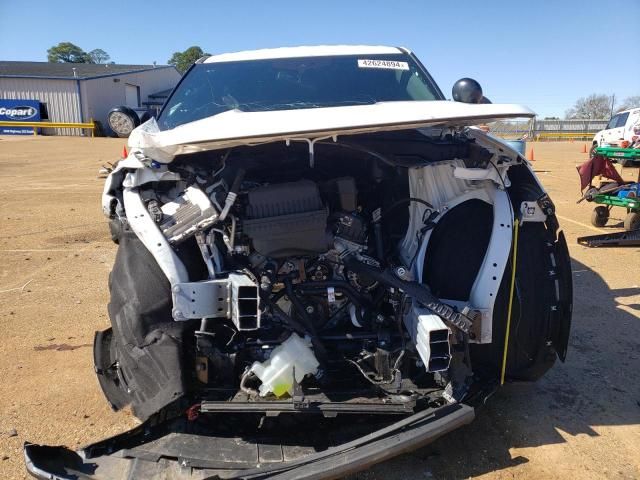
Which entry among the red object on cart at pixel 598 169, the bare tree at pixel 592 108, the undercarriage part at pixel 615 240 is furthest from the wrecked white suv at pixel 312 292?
the bare tree at pixel 592 108

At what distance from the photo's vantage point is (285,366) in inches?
96.1

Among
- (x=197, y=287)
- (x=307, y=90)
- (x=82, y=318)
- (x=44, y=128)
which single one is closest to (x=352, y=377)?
(x=197, y=287)

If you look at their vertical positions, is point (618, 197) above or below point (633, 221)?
above

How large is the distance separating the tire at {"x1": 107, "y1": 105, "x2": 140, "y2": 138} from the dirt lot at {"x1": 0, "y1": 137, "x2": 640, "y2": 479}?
5.33ft

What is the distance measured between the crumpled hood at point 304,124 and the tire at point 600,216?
22.1 ft

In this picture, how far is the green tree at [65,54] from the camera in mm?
82688

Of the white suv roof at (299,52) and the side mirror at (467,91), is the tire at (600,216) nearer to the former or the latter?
the white suv roof at (299,52)

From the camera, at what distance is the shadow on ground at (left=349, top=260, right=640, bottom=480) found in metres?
2.48

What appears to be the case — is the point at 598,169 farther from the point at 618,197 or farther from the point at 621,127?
the point at 621,127

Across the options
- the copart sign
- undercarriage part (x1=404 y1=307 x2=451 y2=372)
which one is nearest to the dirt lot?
undercarriage part (x1=404 y1=307 x2=451 y2=372)

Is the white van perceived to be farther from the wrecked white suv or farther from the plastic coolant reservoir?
the plastic coolant reservoir

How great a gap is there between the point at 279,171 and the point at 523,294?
151 cm

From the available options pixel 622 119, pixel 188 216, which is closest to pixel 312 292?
pixel 188 216

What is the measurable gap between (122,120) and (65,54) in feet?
315
